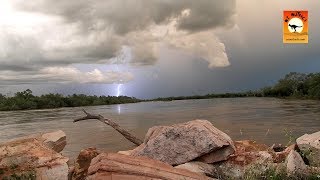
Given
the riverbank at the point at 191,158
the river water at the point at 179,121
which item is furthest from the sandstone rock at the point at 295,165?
the river water at the point at 179,121

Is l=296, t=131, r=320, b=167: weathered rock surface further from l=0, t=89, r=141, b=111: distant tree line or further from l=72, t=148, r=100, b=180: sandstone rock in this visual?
l=0, t=89, r=141, b=111: distant tree line

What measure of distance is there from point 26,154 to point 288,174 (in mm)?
6706

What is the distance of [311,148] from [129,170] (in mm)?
5473

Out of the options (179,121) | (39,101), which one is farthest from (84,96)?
(179,121)

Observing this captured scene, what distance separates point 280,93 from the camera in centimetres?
13838

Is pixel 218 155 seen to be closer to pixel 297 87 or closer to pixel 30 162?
pixel 30 162

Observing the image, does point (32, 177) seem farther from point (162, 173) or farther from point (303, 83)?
point (303, 83)

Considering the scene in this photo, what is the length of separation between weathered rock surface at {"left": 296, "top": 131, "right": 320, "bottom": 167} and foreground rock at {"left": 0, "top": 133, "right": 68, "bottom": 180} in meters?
6.29

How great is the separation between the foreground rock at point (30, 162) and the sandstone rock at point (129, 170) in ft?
6.21

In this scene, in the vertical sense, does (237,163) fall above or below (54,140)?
below

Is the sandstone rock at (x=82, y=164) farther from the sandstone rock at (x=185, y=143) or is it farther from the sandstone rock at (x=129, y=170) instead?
the sandstone rock at (x=129, y=170)

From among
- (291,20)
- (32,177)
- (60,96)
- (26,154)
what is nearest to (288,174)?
(32,177)

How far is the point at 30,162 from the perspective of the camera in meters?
11.1

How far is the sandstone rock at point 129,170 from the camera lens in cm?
859
